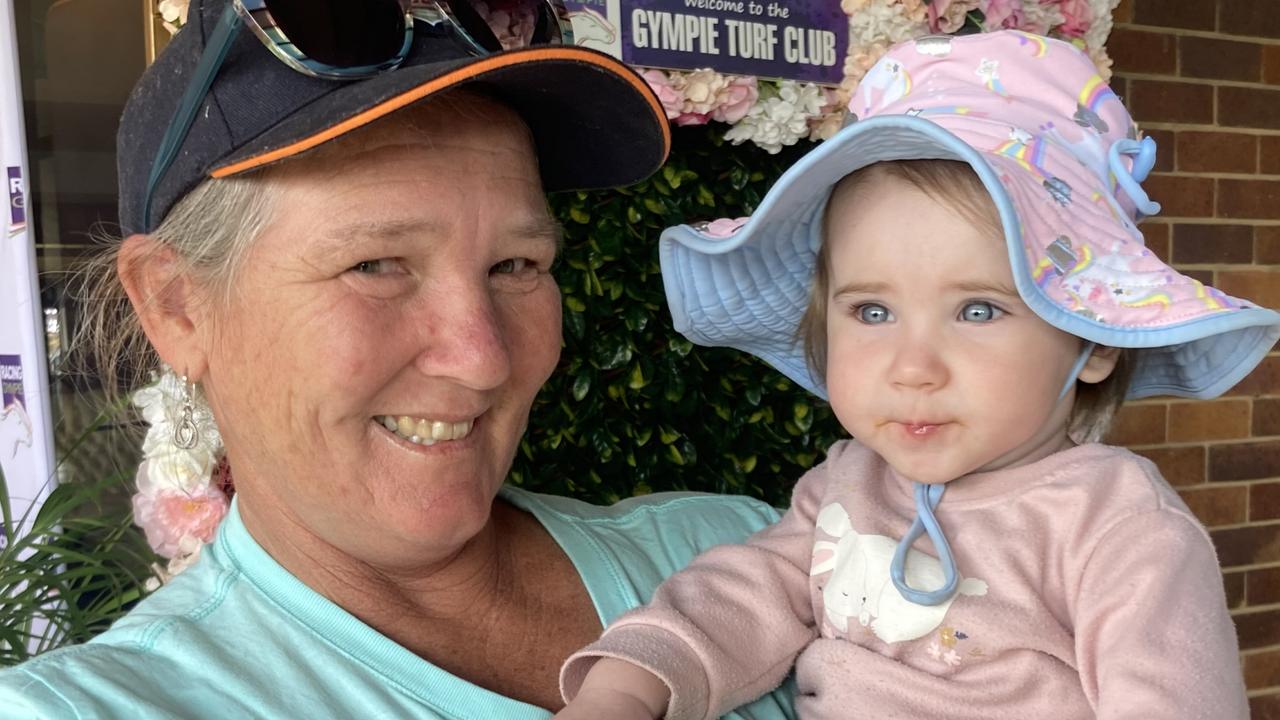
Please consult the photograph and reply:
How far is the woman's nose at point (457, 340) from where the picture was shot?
4.88 feet

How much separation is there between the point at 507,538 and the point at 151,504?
130cm

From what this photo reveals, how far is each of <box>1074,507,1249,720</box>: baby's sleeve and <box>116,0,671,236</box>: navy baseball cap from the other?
0.88 meters

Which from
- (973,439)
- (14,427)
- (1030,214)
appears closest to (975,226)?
(1030,214)

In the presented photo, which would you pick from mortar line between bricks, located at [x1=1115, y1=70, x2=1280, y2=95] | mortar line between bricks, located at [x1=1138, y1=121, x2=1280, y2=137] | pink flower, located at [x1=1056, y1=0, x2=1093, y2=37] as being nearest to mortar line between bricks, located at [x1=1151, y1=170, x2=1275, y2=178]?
mortar line between bricks, located at [x1=1138, y1=121, x2=1280, y2=137]

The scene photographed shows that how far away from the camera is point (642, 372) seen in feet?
11.0

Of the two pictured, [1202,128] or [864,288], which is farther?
→ [1202,128]

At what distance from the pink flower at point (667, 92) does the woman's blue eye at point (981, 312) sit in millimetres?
1759

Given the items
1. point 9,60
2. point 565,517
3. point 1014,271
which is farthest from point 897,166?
point 9,60

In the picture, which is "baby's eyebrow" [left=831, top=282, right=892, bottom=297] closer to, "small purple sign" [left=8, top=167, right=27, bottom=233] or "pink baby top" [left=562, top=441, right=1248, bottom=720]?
→ "pink baby top" [left=562, top=441, right=1248, bottom=720]

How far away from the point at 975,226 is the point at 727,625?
2.17ft

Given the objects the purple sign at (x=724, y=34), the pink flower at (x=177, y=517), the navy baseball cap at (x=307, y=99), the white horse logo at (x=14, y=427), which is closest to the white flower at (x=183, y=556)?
the pink flower at (x=177, y=517)

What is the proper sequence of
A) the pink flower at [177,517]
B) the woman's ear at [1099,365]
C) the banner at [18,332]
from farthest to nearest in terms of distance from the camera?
the banner at [18,332]
the pink flower at [177,517]
the woman's ear at [1099,365]

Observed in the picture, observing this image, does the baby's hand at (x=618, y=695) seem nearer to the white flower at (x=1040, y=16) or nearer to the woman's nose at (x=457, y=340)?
the woman's nose at (x=457, y=340)

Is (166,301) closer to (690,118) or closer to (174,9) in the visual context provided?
(174,9)
